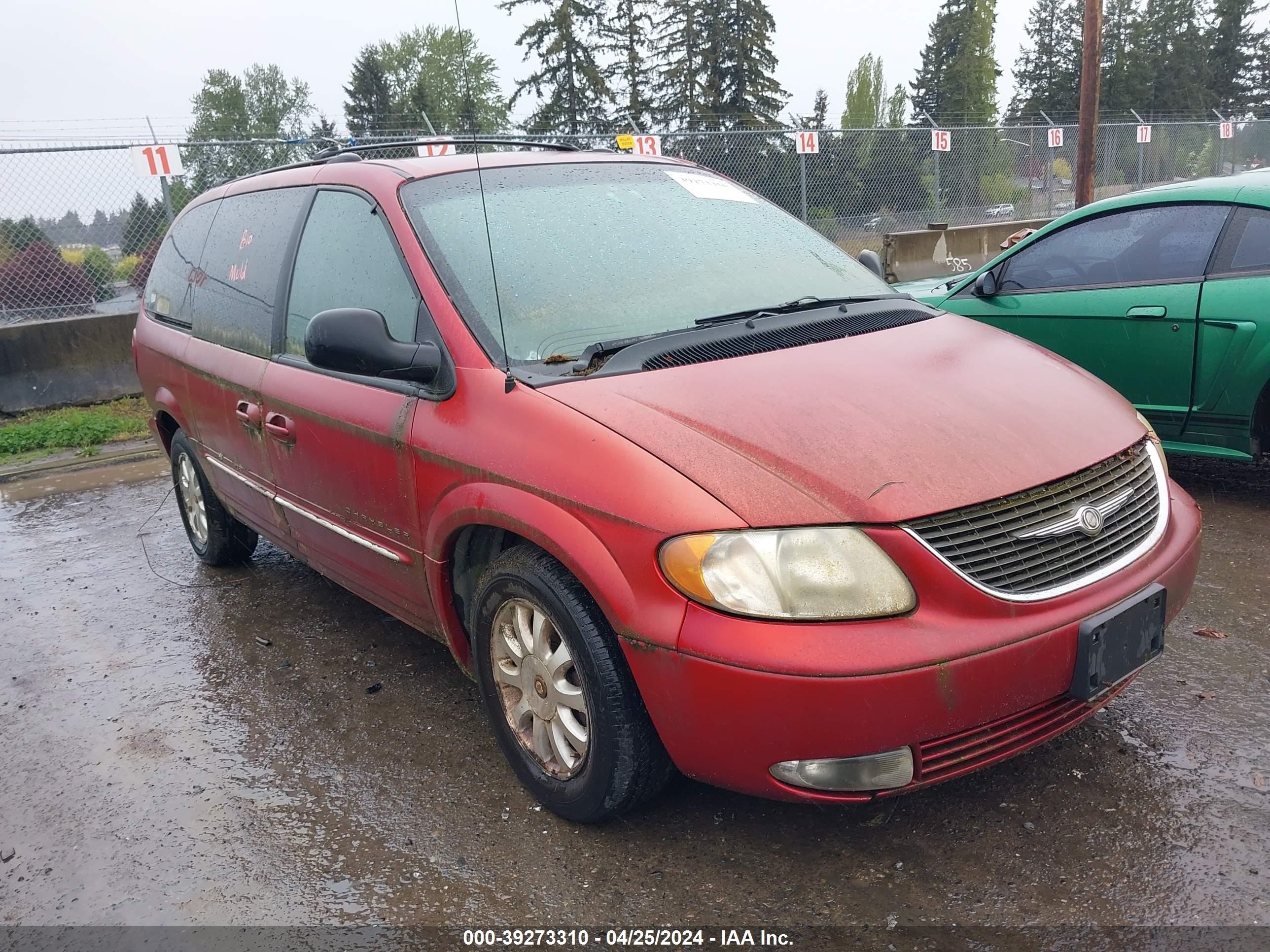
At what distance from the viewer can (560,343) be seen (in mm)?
2822

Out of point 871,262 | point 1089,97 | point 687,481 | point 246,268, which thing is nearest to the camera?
point 687,481

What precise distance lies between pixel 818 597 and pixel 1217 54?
7731 centimetres

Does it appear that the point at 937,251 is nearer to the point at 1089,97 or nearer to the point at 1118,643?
the point at 1089,97

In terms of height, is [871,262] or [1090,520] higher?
[871,262]

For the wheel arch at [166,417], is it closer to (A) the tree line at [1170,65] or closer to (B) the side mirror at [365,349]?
(B) the side mirror at [365,349]

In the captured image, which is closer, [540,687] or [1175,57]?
[540,687]

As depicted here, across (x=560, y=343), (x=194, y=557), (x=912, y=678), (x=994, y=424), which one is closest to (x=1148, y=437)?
(x=994, y=424)

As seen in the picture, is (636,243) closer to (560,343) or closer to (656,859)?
(560,343)

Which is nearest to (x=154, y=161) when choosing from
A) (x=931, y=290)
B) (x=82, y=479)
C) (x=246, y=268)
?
(x=82, y=479)

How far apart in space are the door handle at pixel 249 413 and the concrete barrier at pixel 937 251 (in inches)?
409

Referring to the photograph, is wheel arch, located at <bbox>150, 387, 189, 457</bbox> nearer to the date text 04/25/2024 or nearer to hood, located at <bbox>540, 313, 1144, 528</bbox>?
hood, located at <bbox>540, 313, 1144, 528</bbox>

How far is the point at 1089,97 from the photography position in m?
13.1

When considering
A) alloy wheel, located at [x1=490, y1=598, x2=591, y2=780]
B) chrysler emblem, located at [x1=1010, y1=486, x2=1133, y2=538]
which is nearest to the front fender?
alloy wheel, located at [x1=490, y1=598, x2=591, y2=780]

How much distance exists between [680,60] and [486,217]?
40.6m
